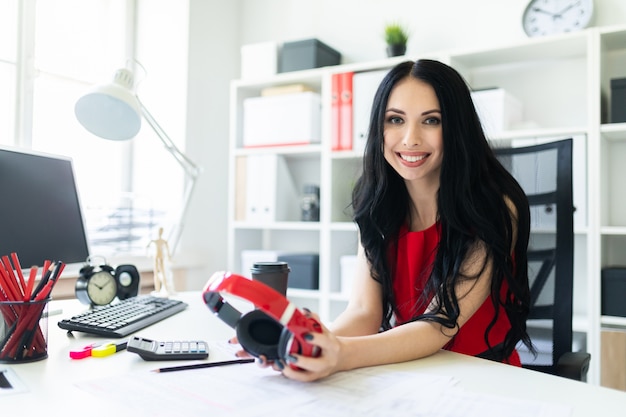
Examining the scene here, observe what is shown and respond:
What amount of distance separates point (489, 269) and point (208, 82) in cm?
221

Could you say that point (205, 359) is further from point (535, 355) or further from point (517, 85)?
point (517, 85)

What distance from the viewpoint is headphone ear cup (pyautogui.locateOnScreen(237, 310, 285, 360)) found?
843 millimetres

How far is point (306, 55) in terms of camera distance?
2699 millimetres

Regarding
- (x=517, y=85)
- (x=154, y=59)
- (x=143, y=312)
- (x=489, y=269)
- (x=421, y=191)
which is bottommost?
(x=143, y=312)

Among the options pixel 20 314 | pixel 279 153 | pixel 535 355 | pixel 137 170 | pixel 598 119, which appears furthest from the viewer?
pixel 137 170

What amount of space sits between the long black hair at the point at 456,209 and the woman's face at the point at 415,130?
17 millimetres

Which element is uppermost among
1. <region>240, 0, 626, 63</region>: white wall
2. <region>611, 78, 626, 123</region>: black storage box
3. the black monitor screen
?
<region>240, 0, 626, 63</region>: white wall

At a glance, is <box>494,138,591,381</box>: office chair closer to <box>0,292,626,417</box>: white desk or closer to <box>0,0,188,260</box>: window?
<box>0,292,626,417</box>: white desk

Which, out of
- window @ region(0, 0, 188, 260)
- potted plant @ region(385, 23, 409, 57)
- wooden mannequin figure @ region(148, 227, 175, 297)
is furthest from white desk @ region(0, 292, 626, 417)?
potted plant @ region(385, 23, 409, 57)

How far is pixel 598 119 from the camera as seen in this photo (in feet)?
6.60

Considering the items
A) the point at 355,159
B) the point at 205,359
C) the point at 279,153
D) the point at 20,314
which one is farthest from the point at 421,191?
the point at 279,153

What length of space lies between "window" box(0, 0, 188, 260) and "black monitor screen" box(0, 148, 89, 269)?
953 mm

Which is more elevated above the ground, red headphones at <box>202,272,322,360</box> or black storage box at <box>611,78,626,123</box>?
black storage box at <box>611,78,626,123</box>

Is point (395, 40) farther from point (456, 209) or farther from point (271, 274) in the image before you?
point (271, 274)
